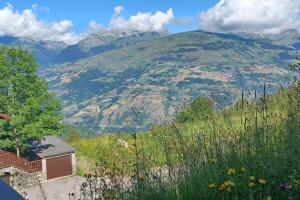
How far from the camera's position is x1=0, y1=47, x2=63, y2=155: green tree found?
37.3m

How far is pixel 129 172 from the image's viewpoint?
596 centimetres

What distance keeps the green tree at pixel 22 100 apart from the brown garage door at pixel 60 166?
2.85 metres

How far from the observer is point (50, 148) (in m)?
42.9

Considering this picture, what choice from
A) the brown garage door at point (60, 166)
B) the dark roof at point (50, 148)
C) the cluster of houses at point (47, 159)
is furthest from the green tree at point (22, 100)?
the brown garage door at point (60, 166)

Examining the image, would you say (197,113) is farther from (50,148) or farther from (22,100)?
(50,148)

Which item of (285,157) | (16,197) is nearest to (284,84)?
(285,157)

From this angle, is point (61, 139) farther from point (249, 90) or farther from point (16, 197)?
point (16, 197)

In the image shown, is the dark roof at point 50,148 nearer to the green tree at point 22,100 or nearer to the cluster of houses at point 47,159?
the cluster of houses at point 47,159

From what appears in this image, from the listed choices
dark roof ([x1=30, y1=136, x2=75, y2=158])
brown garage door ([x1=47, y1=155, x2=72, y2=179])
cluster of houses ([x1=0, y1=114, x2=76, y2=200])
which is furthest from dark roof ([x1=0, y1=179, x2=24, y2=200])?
dark roof ([x1=30, y1=136, x2=75, y2=158])

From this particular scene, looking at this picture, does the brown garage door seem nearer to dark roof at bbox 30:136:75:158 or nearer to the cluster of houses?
the cluster of houses

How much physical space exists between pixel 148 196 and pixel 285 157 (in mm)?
1532

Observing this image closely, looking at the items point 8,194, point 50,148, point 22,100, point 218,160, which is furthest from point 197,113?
point 50,148

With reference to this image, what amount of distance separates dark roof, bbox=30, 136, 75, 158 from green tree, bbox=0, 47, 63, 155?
230cm

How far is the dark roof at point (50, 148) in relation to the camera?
135ft
